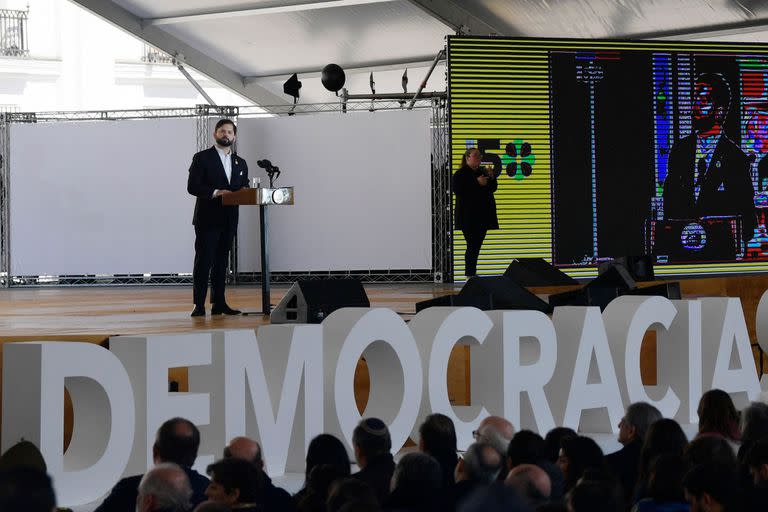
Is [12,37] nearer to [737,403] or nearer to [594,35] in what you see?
[594,35]

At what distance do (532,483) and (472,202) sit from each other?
299 inches

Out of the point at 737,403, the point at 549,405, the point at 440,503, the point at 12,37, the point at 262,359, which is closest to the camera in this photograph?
the point at 440,503

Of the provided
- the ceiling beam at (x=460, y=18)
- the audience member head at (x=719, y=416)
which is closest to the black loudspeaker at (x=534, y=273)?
the ceiling beam at (x=460, y=18)

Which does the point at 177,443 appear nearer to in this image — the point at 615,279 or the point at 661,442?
the point at 661,442

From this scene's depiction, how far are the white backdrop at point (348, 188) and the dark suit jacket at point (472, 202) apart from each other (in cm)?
254

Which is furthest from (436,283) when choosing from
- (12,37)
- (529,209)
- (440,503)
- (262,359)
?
(12,37)

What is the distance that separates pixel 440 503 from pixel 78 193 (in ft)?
36.0

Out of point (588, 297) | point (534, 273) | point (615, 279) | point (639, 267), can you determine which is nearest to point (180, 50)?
point (534, 273)

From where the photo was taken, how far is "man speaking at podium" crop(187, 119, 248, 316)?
7777mm

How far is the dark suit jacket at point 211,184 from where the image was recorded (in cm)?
777

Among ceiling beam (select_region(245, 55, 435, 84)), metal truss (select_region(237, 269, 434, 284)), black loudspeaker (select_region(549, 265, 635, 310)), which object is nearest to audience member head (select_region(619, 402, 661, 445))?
black loudspeaker (select_region(549, 265, 635, 310))

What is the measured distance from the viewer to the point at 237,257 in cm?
1399

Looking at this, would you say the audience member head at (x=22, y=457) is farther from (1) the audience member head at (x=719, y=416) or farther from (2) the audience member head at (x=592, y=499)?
(1) the audience member head at (x=719, y=416)

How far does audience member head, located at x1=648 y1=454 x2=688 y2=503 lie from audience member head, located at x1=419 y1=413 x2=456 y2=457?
1.02 m
